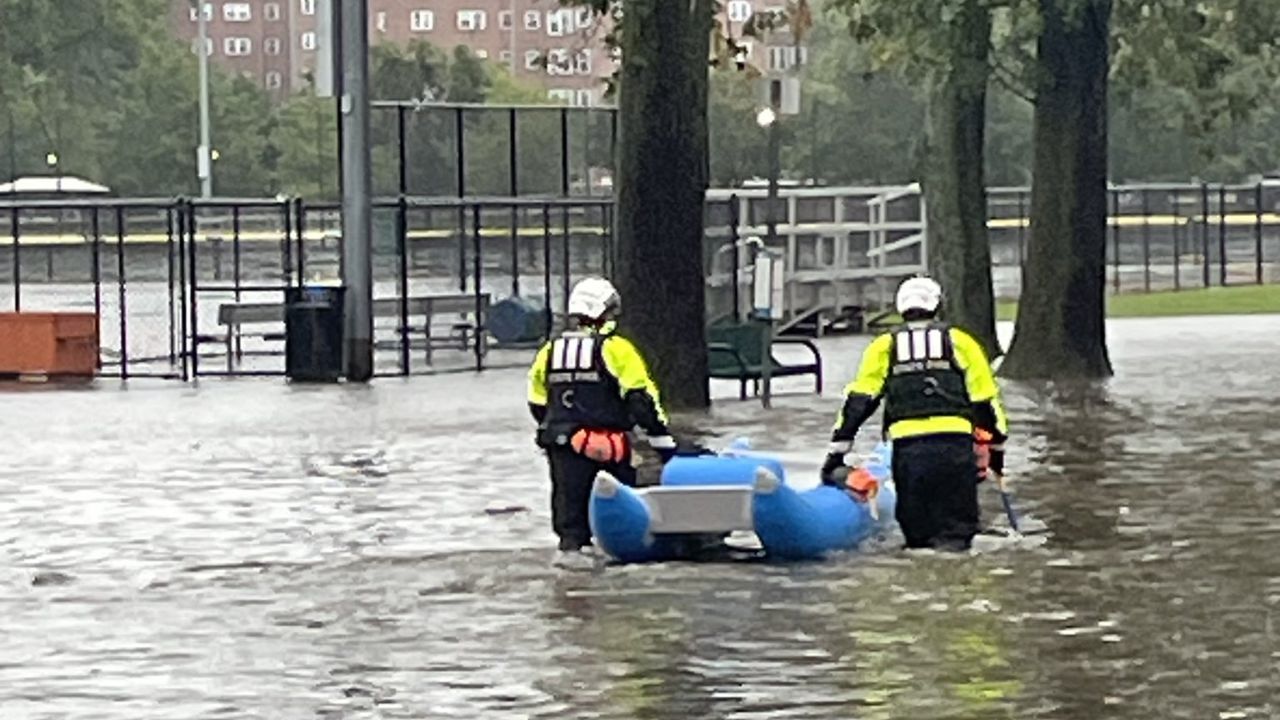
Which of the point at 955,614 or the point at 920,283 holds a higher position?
the point at 920,283

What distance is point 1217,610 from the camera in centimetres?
1478

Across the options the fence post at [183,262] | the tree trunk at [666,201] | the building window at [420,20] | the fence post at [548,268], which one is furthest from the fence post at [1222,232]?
the building window at [420,20]

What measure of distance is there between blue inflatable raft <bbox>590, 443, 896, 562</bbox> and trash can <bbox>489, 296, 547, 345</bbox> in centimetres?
2654

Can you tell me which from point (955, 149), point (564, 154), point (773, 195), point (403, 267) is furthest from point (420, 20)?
point (955, 149)

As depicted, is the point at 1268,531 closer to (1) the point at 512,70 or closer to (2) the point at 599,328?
(2) the point at 599,328

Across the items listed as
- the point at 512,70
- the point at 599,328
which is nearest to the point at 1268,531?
the point at 599,328

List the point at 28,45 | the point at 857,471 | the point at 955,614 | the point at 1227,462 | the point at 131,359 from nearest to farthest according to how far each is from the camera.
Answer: the point at 955,614 → the point at 857,471 → the point at 1227,462 → the point at 131,359 → the point at 28,45

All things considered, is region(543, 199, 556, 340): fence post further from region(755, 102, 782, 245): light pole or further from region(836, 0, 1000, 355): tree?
region(836, 0, 1000, 355): tree

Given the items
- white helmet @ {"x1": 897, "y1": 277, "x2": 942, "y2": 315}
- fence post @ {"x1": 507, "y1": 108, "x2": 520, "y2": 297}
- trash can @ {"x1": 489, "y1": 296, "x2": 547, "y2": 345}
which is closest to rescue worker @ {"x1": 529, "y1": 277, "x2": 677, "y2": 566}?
white helmet @ {"x1": 897, "y1": 277, "x2": 942, "y2": 315}

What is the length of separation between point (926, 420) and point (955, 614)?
5.26ft

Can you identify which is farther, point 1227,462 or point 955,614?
point 1227,462

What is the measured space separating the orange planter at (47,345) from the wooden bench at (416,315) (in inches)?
58.2

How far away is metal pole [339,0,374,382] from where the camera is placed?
36.8 metres

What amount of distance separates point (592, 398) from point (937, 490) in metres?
1.82
